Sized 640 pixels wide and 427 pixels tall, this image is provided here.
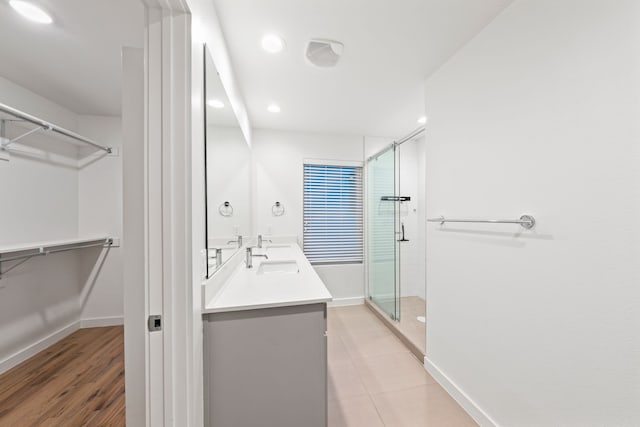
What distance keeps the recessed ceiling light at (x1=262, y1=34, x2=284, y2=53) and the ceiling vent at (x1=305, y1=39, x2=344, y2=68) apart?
0.62ft

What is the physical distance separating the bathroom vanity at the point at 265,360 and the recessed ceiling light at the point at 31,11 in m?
1.84

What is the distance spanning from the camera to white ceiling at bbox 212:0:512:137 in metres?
1.28

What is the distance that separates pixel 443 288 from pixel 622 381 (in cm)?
91

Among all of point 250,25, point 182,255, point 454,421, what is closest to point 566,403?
point 454,421

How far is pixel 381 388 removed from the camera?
1.73 meters

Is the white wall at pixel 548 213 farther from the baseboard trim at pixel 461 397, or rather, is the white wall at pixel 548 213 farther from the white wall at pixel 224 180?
the white wall at pixel 224 180

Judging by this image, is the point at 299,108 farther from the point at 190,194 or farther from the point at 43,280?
the point at 43,280

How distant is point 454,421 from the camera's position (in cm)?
145

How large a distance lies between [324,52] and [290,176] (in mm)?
1748

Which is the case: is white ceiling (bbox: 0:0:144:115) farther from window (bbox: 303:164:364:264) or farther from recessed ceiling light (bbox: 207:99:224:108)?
window (bbox: 303:164:364:264)

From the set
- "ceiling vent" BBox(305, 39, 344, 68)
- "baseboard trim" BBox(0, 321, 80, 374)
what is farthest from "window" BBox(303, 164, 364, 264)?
"baseboard trim" BBox(0, 321, 80, 374)

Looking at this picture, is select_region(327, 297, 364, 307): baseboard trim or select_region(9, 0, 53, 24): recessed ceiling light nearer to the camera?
select_region(9, 0, 53, 24): recessed ceiling light

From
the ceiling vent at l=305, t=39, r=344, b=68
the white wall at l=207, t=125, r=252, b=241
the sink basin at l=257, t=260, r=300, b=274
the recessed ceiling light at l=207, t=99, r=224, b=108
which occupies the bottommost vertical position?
the sink basin at l=257, t=260, r=300, b=274

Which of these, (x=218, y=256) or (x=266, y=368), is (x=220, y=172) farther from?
(x=266, y=368)
